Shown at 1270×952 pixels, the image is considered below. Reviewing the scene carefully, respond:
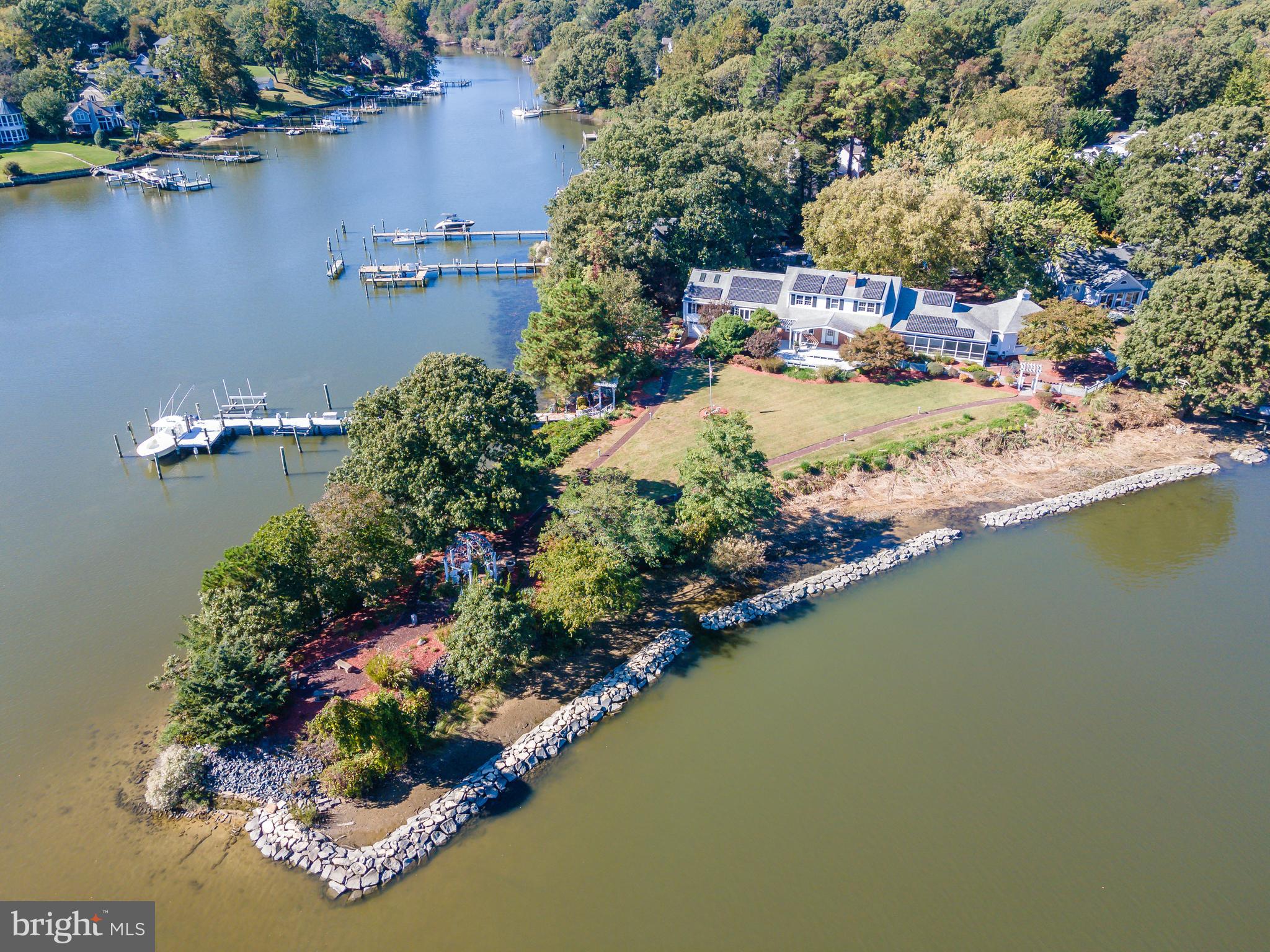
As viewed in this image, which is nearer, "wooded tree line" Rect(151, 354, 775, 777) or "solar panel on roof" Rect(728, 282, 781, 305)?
"wooded tree line" Rect(151, 354, 775, 777)

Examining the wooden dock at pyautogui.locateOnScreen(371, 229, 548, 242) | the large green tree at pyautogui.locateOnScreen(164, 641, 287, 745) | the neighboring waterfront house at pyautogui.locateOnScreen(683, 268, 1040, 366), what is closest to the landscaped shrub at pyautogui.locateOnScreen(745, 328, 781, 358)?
the neighboring waterfront house at pyautogui.locateOnScreen(683, 268, 1040, 366)

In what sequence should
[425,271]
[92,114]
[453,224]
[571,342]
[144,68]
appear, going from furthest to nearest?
1. [144,68]
2. [92,114]
3. [453,224]
4. [425,271]
5. [571,342]

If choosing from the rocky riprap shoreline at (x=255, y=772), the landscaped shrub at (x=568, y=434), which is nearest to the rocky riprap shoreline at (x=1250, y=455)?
the landscaped shrub at (x=568, y=434)

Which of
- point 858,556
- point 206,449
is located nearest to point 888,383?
point 858,556

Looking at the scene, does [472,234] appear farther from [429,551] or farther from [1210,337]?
[1210,337]

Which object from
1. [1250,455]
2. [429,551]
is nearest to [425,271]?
[429,551]

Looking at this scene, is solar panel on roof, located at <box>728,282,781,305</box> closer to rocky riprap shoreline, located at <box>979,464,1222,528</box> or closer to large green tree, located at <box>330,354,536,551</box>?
rocky riprap shoreline, located at <box>979,464,1222,528</box>

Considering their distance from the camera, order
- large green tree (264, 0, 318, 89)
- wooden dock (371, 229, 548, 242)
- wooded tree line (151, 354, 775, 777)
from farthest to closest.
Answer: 1. large green tree (264, 0, 318, 89)
2. wooden dock (371, 229, 548, 242)
3. wooded tree line (151, 354, 775, 777)
